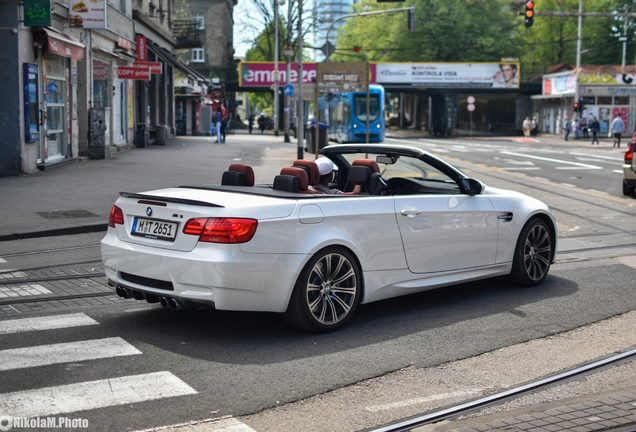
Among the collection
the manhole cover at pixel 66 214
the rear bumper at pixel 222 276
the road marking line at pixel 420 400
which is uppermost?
the rear bumper at pixel 222 276

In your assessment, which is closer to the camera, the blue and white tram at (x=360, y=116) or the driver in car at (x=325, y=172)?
the driver in car at (x=325, y=172)

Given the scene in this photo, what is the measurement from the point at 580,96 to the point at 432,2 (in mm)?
20593

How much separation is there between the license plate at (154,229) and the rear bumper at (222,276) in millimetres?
111

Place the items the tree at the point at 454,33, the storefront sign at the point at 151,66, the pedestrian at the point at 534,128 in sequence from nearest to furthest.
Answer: the storefront sign at the point at 151,66, the pedestrian at the point at 534,128, the tree at the point at 454,33

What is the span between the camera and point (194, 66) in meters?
76.3

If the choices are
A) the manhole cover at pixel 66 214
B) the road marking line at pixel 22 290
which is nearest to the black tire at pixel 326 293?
the road marking line at pixel 22 290

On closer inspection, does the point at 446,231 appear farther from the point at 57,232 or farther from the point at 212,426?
the point at 57,232

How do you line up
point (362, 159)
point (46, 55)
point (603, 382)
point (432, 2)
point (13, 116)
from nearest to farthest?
point (603, 382) < point (362, 159) < point (13, 116) < point (46, 55) < point (432, 2)

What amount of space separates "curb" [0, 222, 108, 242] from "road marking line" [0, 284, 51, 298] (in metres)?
3.33

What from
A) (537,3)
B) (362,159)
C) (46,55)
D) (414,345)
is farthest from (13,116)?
(537,3)

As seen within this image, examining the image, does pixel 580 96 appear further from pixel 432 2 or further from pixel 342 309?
pixel 342 309

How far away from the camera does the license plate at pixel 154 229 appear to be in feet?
20.1

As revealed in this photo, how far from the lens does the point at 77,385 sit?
4969mm

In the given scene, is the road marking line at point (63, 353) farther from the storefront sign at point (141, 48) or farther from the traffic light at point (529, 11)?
the storefront sign at point (141, 48)
